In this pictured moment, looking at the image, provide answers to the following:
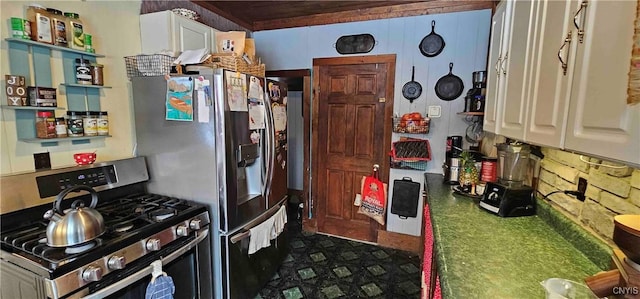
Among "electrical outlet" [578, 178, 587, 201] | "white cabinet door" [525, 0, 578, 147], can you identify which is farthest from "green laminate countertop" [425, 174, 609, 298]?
"white cabinet door" [525, 0, 578, 147]

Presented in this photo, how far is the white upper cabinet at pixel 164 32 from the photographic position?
77.7 inches

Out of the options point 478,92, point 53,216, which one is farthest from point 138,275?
point 478,92

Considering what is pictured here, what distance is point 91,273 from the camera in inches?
43.9

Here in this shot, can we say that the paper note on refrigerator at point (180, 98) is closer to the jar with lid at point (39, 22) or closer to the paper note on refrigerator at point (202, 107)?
the paper note on refrigerator at point (202, 107)

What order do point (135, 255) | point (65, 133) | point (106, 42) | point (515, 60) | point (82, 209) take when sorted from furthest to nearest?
point (106, 42)
point (65, 133)
point (515, 60)
point (135, 255)
point (82, 209)

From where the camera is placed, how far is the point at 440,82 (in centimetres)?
265

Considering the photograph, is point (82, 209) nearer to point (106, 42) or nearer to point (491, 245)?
point (106, 42)

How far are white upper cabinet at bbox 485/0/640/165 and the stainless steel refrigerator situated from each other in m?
1.55

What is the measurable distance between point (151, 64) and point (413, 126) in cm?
220

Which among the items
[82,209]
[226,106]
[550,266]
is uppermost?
[226,106]

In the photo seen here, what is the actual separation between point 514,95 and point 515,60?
0.19 metres

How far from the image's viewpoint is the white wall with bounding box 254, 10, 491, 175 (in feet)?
8.30

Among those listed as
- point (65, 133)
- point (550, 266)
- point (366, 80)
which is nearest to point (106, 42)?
point (65, 133)

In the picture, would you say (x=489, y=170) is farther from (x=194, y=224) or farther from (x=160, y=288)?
(x=160, y=288)
